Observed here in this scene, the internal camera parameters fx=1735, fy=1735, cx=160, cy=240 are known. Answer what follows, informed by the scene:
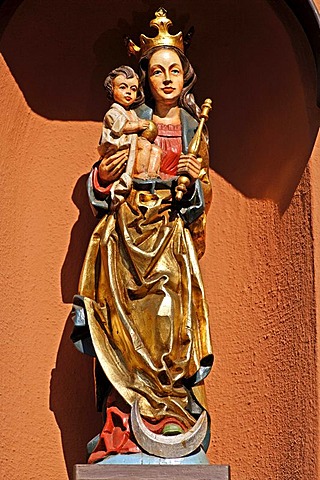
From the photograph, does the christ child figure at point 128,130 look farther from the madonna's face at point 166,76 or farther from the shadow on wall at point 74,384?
the shadow on wall at point 74,384

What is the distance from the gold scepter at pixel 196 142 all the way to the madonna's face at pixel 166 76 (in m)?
0.09

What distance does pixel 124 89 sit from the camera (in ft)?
15.4

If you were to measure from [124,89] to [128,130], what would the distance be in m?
0.12

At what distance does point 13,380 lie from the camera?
4676 millimetres

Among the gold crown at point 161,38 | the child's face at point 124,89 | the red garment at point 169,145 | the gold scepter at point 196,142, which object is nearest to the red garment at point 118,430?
the gold scepter at point 196,142

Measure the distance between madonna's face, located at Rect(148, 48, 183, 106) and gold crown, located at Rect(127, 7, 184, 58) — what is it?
30 millimetres

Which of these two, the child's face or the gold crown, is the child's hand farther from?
the gold crown

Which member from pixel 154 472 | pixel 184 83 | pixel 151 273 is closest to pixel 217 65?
pixel 184 83

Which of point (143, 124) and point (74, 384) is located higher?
point (143, 124)

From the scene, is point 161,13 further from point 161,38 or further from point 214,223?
point 214,223

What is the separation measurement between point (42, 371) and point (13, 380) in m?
0.10

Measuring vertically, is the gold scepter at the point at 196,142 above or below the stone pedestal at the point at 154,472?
above

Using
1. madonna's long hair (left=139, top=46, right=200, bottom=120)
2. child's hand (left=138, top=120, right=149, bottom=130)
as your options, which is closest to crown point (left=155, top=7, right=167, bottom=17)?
madonna's long hair (left=139, top=46, right=200, bottom=120)

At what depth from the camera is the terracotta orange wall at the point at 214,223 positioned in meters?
4.62
